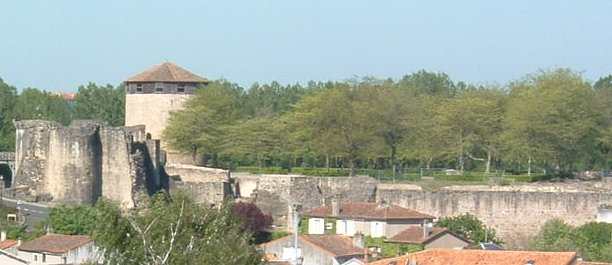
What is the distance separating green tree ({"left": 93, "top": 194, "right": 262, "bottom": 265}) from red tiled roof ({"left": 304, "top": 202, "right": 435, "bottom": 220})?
A: 2062 centimetres

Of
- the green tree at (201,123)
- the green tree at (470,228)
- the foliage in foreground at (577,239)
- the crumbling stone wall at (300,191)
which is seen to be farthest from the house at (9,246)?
the green tree at (201,123)

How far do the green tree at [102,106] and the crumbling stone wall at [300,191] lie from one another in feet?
108

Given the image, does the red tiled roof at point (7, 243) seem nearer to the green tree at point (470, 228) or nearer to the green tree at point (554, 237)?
the green tree at point (470, 228)

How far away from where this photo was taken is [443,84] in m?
122

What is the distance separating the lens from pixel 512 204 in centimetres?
7281

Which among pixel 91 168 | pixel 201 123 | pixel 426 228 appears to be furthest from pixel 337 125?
pixel 426 228

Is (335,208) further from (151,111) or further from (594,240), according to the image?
(151,111)

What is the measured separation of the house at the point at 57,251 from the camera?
58.7 m

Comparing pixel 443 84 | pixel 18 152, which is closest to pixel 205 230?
pixel 18 152

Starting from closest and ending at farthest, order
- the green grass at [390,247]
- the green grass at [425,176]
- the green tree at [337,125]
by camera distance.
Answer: the green grass at [390,247]
the green grass at [425,176]
the green tree at [337,125]

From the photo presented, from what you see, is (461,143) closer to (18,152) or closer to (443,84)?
(18,152)

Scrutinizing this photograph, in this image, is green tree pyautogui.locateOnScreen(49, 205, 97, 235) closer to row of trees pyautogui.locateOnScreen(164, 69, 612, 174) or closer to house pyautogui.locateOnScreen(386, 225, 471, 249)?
house pyautogui.locateOnScreen(386, 225, 471, 249)

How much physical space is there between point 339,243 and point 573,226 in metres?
10.6

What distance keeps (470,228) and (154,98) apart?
19.8 m
